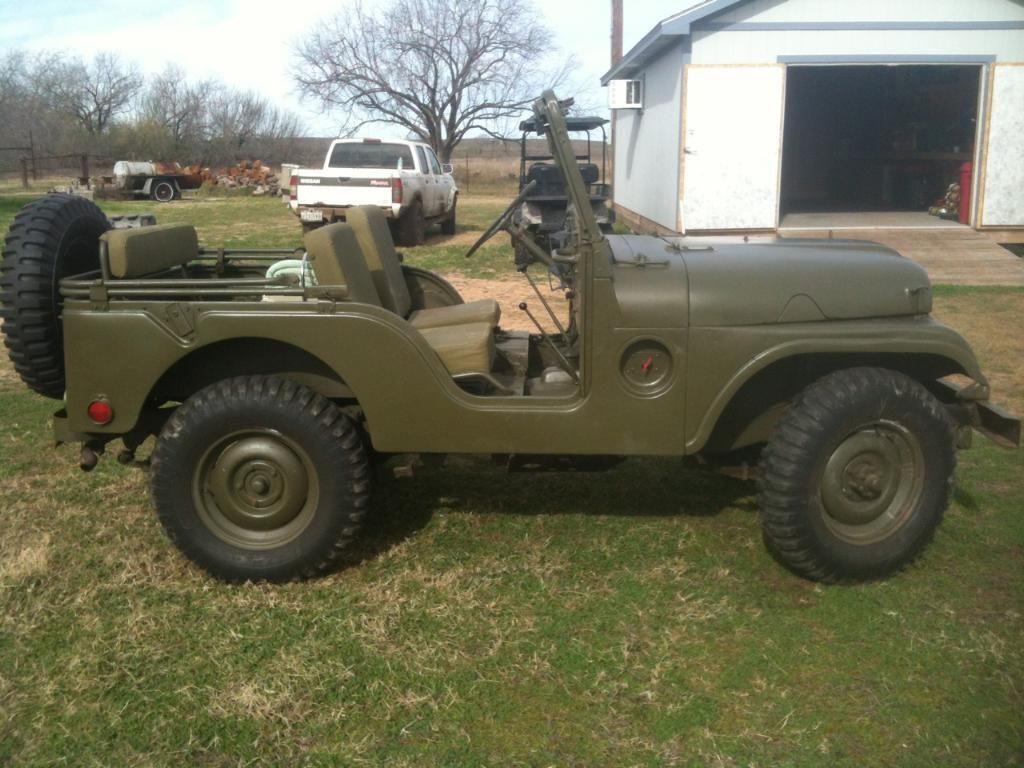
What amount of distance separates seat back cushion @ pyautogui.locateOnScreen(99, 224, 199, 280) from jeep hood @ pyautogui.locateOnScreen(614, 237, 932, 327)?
6.51 ft

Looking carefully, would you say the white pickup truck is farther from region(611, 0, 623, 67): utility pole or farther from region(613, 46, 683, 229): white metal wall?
region(611, 0, 623, 67): utility pole

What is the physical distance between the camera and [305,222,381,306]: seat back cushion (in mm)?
4176

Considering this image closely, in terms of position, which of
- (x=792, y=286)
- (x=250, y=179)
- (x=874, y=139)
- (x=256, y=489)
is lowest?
(x=256, y=489)

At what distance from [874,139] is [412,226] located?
1151 centimetres

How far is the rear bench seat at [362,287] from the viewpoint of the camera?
418 cm

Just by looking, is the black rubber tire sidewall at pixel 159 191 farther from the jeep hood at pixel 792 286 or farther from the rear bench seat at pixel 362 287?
the jeep hood at pixel 792 286

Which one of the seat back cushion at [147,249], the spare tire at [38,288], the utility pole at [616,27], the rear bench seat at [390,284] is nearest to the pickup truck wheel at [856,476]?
the rear bench seat at [390,284]

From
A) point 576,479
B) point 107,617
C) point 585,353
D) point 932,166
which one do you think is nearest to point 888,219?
point 932,166

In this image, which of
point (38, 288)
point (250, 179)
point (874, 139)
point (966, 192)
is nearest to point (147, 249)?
point (38, 288)

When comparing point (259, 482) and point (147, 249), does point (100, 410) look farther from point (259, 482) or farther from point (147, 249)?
point (147, 249)

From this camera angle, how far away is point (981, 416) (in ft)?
14.2

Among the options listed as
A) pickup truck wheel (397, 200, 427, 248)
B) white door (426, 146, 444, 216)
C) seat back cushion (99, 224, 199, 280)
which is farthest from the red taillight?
white door (426, 146, 444, 216)

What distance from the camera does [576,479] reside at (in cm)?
547

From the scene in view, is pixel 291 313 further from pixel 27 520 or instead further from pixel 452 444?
pixel 27 520
